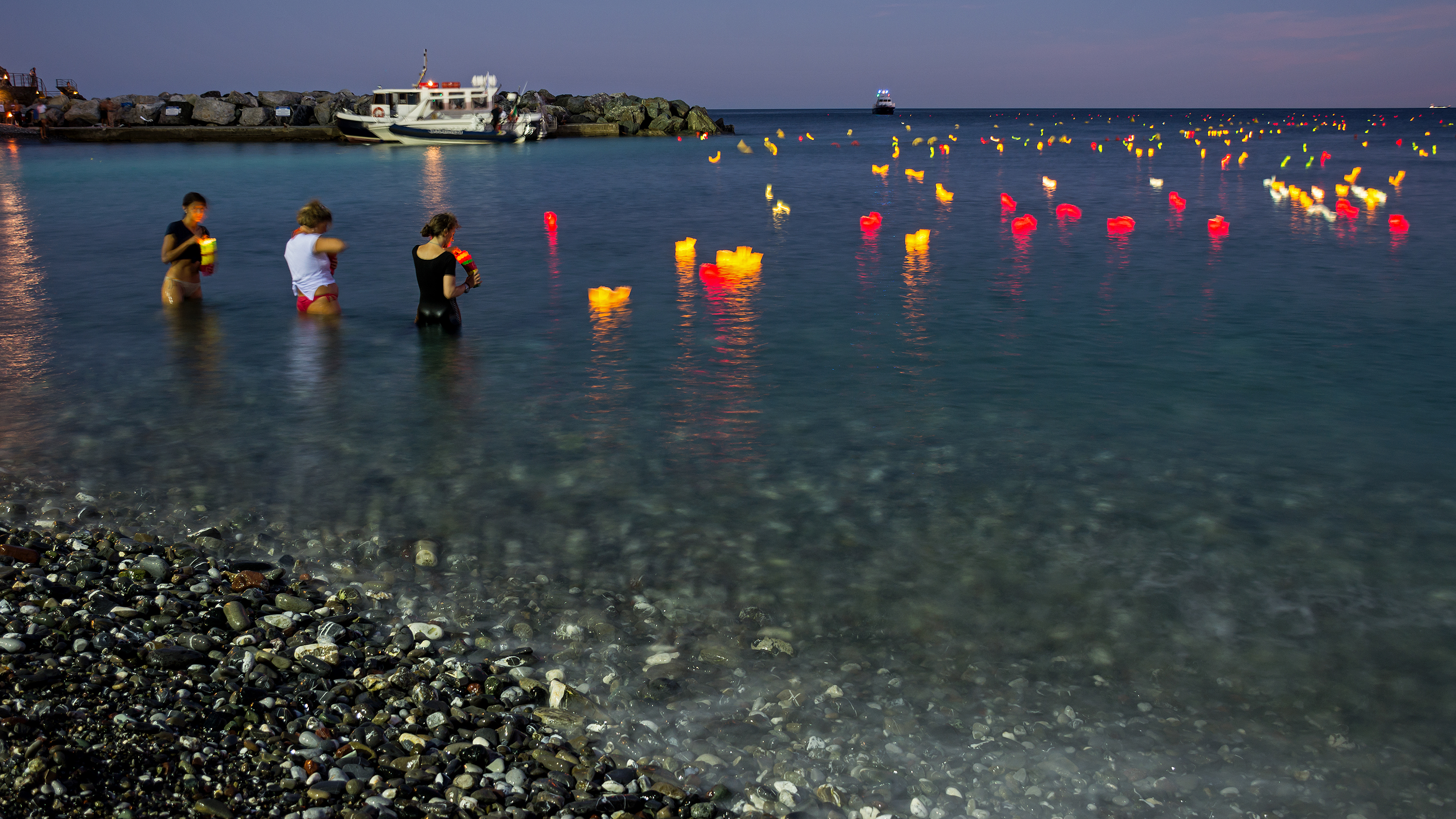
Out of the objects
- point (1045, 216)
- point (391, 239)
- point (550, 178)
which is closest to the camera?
point (391, 239)

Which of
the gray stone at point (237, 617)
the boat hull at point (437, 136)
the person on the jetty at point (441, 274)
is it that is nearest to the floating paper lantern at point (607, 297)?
the person on the jetty at point (441, 274)

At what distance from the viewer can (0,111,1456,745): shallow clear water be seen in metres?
5.36

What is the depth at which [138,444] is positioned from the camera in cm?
770

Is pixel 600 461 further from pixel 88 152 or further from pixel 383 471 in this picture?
pixel 88 152

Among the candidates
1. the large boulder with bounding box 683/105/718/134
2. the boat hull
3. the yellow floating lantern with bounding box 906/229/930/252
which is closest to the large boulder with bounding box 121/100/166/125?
the boat hull

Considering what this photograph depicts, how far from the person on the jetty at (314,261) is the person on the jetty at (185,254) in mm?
1054

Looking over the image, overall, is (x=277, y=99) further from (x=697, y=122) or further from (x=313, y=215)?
(x=313, y=215)

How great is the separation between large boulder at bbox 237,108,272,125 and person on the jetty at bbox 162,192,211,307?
73015 millimetres

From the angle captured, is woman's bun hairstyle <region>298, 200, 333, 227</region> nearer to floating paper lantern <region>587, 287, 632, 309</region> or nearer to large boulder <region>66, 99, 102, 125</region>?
floating paper lantern <region>587, 287, 632, 309</region>

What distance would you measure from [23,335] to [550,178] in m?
28.1

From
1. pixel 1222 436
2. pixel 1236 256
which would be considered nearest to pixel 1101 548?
pixel 1222 436

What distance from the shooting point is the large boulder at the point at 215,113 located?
7812cm

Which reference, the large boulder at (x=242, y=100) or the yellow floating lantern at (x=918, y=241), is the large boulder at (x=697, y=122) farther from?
the yellow floating lantern at (x=918, y=241)

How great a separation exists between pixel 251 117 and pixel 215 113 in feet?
8.80
